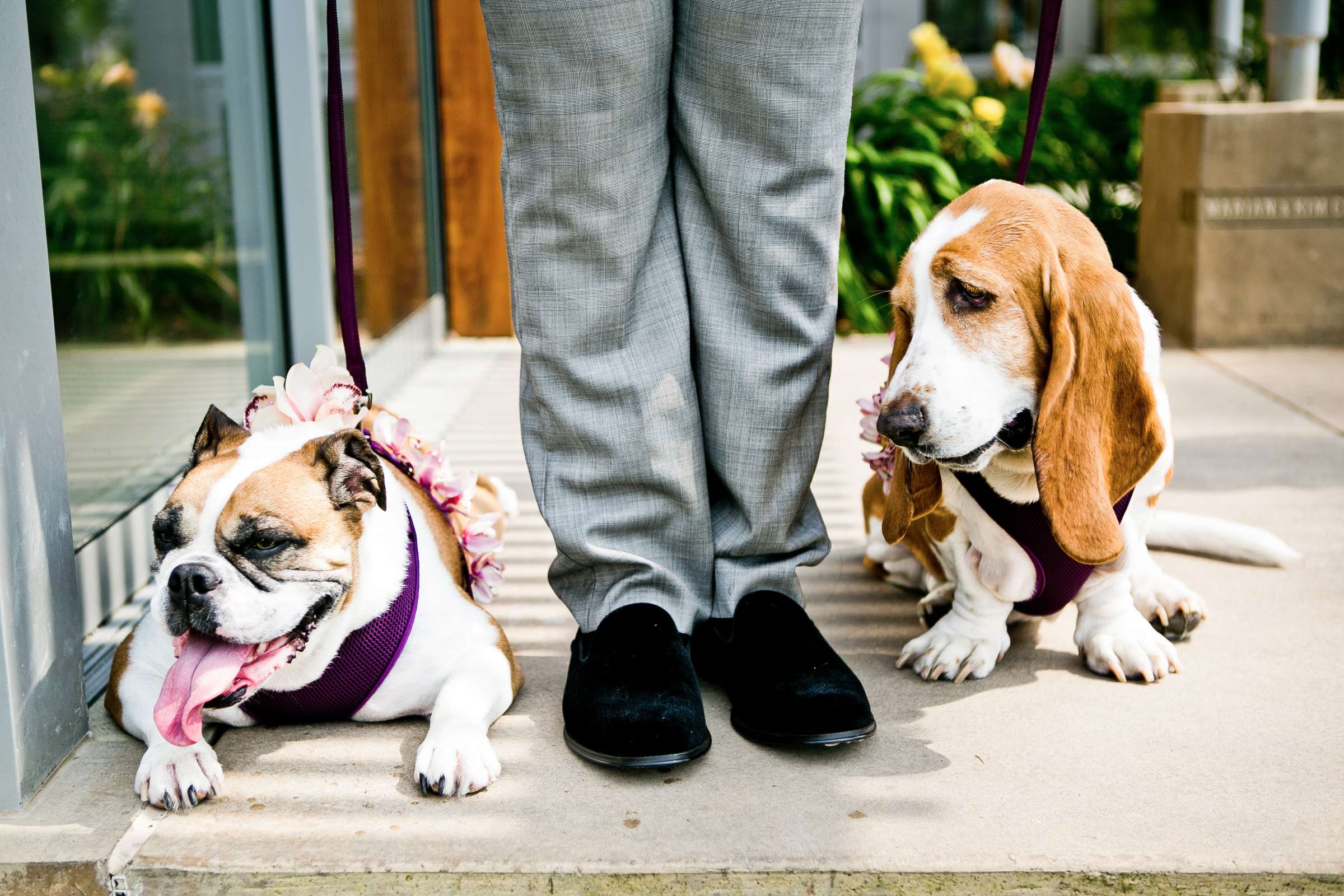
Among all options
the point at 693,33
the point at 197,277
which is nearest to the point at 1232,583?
the point at 693,33

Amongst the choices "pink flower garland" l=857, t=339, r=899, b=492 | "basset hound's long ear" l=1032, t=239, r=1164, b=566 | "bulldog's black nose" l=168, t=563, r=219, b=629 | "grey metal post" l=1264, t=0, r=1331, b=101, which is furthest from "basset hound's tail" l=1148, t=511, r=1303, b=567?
"grey metal post" l=1264, t=0, r=1331, b=101

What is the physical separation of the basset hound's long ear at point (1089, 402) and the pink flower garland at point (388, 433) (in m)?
1.13

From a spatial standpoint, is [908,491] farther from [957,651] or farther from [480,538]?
[480,538]

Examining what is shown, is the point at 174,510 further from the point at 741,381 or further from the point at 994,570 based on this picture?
the point at 994,570

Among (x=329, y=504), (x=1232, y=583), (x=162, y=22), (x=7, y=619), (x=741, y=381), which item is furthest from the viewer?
(x=162, y=22)

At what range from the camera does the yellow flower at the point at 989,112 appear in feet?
22.6

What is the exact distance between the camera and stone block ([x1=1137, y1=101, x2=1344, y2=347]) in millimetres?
5438

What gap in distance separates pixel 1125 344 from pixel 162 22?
2.92 metres

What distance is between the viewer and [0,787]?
195cm

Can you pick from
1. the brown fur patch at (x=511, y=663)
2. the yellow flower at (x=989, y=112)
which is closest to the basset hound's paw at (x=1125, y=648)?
the brown fur patch at (x=511, y=663)

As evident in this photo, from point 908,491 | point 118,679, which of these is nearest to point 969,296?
point 908,491

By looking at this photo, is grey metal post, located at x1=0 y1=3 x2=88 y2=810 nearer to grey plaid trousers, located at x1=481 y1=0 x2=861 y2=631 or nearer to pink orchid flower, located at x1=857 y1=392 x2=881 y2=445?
grey plaid trousers, located at x1=481 y1=0 x2=861 y2=631

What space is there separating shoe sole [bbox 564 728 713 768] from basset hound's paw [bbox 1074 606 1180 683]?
0.85 m

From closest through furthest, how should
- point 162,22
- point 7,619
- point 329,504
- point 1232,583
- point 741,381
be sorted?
point 7,619, point 329,504, point 741,381, point 1232,583, point 162,22
